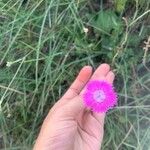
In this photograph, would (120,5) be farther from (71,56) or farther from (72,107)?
(72,107)

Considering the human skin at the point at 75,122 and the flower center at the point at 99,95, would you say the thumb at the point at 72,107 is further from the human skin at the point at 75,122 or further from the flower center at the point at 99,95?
the flower center at the point at 99,95

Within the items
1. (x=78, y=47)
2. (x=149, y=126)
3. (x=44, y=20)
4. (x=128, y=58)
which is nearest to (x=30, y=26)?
(x=44, y=20)

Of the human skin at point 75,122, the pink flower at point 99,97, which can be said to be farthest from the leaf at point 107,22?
the pink flower at point 99,97

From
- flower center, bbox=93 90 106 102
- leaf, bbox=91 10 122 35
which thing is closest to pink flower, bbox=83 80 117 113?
flower center, bbox=93 90 106 102

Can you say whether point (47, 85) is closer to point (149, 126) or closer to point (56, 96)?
point (56, 96)

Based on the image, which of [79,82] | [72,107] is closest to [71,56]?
[79,82]

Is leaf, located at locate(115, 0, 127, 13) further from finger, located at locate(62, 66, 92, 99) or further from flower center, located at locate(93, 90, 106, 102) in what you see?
flower center, located at locate(93, 90, 106, 102)
